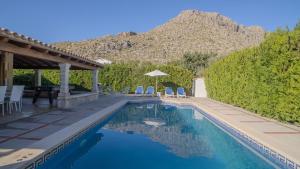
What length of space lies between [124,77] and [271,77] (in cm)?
1616

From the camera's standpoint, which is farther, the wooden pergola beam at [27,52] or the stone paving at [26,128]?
the wooden pergola beam at [27,52]

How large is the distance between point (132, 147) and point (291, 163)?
4171 mm

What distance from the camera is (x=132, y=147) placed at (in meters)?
8.62

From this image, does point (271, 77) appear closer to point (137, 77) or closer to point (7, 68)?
point (7, 68)

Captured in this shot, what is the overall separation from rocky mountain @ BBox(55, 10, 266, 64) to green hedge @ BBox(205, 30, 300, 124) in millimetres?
33686

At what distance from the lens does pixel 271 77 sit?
11891 millimetres

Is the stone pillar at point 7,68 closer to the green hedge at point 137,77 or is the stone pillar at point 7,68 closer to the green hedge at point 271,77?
the green hedge at point 271,77

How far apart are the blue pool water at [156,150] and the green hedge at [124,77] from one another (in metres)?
13.9

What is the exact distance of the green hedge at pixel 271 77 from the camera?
10.2 meters

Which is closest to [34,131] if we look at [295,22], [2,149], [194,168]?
[2,149]

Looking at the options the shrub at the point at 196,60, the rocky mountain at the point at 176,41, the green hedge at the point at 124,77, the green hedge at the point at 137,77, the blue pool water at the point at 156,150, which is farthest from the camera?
the rocky mountain at the point at 176,41

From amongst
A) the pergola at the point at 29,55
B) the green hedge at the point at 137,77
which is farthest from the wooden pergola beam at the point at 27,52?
the green hedge at the point at 137,77

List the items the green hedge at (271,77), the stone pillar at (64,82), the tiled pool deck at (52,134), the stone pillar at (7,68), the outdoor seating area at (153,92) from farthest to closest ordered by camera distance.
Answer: the outdoor seating area at (153,92) → the stone pillar at (64,82) → the green hedge at (271,77) → the stone pillar at (7,68) → the tiled pool deck at (52,134)

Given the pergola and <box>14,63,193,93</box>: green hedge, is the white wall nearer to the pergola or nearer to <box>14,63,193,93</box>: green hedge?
<box>14,63,193,93</box>: green hedge
